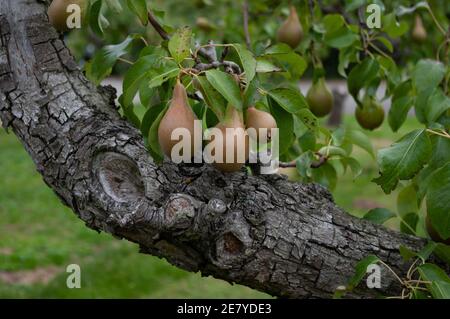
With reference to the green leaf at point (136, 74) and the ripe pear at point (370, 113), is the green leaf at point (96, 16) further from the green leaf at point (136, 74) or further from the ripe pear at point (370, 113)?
the ripe pear at point (370, 113)

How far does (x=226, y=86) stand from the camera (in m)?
0.89

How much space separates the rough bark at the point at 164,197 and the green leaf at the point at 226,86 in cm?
16

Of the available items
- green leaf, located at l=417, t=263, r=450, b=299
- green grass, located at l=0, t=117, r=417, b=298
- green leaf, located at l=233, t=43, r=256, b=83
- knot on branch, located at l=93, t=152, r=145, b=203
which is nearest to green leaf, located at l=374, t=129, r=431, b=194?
green leaf, located at l=417, t=263, r=450, b=299

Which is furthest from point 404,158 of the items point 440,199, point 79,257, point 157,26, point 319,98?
point 79,257

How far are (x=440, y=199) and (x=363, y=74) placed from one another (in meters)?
0.52

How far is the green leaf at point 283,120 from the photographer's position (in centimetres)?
105

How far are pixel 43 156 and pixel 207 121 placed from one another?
27 centimetres

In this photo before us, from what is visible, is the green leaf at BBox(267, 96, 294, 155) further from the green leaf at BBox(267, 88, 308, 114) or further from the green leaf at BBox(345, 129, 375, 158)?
the green leaf at BBox(345, 129, 375, 158)

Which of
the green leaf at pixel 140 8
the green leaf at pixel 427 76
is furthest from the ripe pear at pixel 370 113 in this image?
the green leaf at pixel 140 8

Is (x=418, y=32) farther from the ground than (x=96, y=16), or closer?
farther from the ground

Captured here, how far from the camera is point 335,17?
5.11ft

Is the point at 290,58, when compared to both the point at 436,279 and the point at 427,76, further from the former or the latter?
the point at 436,279
